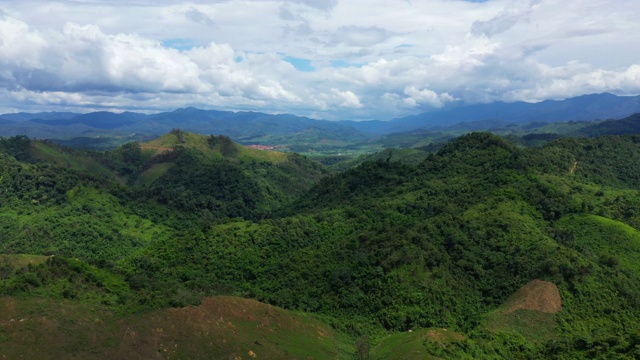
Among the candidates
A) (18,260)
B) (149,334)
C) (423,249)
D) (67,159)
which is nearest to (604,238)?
(423,249)

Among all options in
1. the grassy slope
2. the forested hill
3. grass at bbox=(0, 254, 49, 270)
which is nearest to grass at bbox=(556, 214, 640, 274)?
the forested hill

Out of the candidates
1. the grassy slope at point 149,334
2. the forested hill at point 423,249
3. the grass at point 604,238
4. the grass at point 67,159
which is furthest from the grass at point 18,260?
the grass at point 67,159

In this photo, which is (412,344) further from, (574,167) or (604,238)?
(574,167)

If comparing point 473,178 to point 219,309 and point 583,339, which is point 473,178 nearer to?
point 583,339

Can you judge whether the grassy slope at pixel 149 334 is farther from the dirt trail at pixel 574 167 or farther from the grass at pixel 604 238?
the dirt trail at pixel 574 167

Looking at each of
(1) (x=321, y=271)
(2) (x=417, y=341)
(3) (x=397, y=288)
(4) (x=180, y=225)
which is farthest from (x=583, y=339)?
(4) (x=180, y=225)
